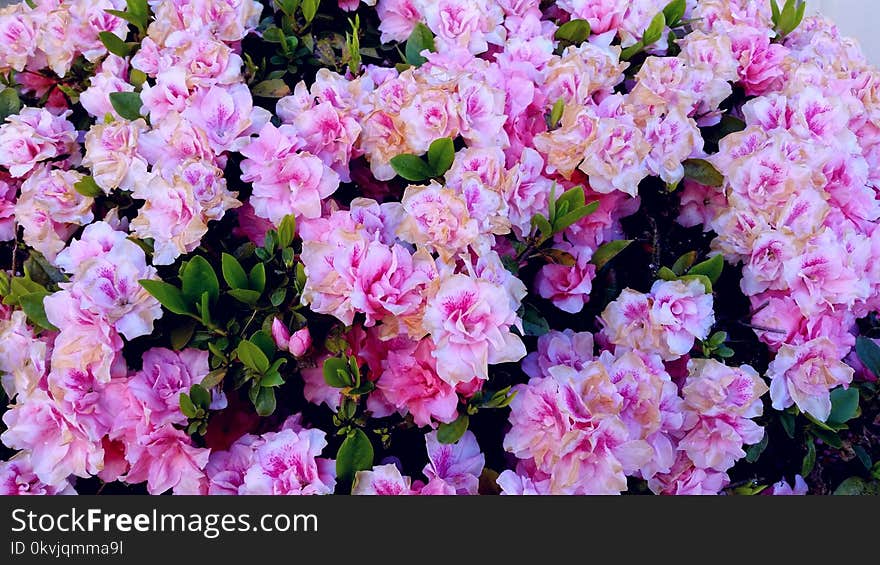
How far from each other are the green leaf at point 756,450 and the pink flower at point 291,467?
1.74 feet

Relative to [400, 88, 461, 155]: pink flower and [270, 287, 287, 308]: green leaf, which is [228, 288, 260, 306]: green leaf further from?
[400, 88, 461, 155]: pink flower

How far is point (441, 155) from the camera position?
109 centimetres

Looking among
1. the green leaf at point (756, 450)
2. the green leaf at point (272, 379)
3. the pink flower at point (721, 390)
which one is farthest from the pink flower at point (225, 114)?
the green leaf at point (756, 450)

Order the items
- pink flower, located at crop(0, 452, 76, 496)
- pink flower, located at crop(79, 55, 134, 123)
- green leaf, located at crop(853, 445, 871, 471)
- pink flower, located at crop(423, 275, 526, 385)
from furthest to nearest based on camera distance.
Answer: pink flower, located at crop(79, 55, 134, 123)
green leaf, located at crop(853, 445, 871, 471)
pink flower, located at crop(0, 452, 76, 496)
pink flower, located at crop(423, 275, 526, 385)

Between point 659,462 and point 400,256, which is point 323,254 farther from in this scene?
point 659,462

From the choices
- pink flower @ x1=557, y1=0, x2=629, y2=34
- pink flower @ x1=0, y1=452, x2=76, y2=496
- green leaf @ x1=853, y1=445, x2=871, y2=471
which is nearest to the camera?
pink flower @ x1=0, y1=452, x2=76, y2=496

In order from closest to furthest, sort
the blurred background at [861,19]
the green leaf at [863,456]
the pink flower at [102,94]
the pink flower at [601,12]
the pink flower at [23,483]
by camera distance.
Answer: the pink flower at [23,483], the green leaf at [863,456], the pink flower at [102,94], the pink flower at [601,12], the blurred background at [861,19]

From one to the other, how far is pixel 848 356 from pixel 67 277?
3.62 feet

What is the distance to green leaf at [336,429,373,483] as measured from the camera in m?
1.00

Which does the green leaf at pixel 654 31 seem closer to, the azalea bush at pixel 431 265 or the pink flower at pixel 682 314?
the azalea bush at pixel 431 265

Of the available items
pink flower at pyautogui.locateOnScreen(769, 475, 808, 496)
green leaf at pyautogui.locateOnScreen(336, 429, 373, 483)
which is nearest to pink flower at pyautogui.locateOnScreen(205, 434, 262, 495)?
green leaf at pyautogui.locateOnScreen(336, 429, 373, 483)

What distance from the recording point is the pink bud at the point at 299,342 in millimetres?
1011

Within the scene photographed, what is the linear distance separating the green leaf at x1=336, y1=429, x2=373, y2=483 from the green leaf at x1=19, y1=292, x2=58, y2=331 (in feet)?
1.31
